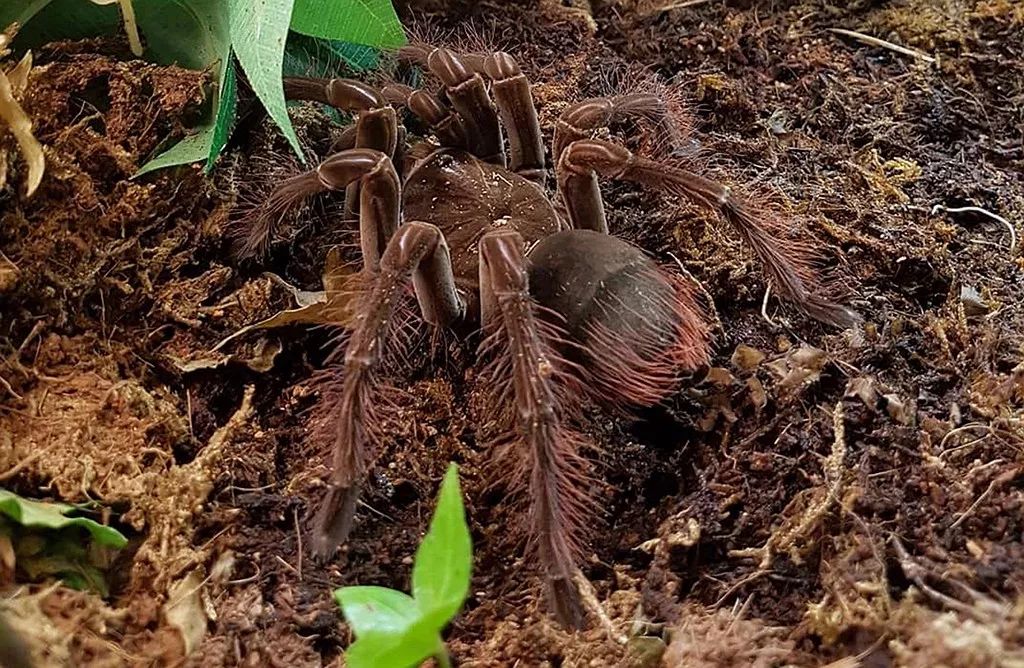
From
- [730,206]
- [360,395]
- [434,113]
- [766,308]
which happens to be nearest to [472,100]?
[434,113]

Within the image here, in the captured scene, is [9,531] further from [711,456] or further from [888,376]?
[888,376]

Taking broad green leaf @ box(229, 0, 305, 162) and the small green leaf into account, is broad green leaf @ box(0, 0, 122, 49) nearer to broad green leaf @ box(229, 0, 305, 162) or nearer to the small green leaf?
the small green leaf

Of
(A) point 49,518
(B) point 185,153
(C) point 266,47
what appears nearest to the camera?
(A) point 49,518

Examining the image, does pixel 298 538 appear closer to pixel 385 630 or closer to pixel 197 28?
pixel 385 630

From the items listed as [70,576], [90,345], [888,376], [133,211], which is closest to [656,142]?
[888,376]

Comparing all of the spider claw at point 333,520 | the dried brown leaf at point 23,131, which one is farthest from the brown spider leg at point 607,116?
the dried brown leaf at point 23,131
